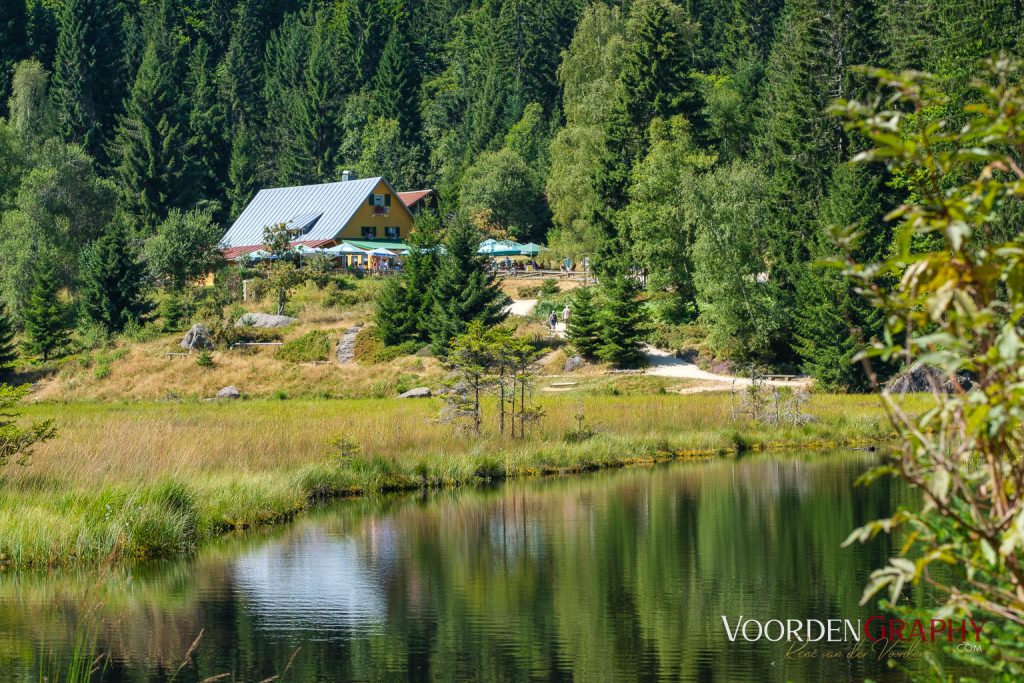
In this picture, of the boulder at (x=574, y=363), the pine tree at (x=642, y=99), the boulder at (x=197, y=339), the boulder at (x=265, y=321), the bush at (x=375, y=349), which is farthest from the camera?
the pine tree at (x=642, y=99)

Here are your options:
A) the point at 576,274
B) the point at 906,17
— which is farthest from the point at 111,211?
the point at 906,17

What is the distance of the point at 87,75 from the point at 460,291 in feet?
202

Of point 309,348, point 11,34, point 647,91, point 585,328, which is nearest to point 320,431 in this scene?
point 585,328

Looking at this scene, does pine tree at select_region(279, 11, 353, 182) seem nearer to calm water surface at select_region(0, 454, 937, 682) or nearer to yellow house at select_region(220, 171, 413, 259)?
yellow house at select_region(220, 171, 413, 259)

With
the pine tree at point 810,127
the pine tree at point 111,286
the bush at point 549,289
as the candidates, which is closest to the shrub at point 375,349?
the pine tree at point 111,286

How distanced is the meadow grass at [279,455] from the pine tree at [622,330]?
7.14 m

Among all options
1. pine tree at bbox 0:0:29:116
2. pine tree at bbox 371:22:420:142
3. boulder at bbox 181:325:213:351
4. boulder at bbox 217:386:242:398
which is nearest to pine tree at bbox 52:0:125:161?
pine tree at bbox 0:0:29:116

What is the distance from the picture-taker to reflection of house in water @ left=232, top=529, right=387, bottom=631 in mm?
14781

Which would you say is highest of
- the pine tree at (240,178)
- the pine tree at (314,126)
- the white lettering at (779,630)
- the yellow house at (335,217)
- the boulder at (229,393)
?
the pine tree at (314,126)

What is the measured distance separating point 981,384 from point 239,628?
11.7 meters

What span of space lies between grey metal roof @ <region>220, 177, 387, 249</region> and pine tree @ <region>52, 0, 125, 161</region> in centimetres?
1847

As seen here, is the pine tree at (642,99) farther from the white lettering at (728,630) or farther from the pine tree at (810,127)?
the white lettering at (728,630)

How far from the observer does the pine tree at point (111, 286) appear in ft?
188

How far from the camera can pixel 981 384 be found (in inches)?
168
